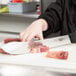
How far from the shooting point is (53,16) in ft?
2.73

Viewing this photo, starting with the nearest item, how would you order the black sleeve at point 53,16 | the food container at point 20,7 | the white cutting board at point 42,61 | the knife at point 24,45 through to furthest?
1. the white cutting board at point 42,61
2. the knife at point 24,45
3. the black sleeve at point 53,16
4. the food container at point 20,7

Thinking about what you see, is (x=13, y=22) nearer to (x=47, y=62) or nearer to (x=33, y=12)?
(x=33, y=12)

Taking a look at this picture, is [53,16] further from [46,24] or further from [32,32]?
[32,32]

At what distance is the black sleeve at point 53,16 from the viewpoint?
0.80 meters

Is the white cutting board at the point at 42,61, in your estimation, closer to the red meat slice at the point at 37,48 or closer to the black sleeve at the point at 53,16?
the red meat slice at the point at 37,48

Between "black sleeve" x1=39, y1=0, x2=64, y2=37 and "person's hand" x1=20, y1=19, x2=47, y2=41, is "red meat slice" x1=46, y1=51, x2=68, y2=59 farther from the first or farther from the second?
"black sleeve" x1=39, y1=0, x2=64, y2=37

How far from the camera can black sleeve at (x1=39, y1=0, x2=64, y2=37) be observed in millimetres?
804

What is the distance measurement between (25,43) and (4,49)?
0.07 metres

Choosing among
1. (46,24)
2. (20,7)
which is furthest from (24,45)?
(20,7)

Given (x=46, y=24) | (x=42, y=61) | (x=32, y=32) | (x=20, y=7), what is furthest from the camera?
(x=20, y=7)

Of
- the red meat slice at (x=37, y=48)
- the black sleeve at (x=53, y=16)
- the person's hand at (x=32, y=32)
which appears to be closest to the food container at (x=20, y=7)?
the black sleeve at (x=53, y=16)

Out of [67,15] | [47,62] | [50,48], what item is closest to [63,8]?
[67,15]

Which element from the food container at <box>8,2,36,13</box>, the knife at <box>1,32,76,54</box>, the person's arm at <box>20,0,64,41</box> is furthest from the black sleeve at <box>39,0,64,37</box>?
the food container at <box>8,2,36,13</box>

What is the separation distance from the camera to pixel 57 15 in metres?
0.87
